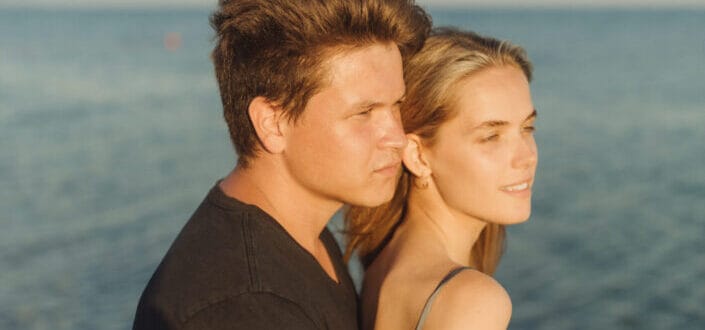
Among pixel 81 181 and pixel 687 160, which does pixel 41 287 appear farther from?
pixel 687 160

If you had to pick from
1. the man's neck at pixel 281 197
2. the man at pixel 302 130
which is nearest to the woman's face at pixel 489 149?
the man at pixel 302 130

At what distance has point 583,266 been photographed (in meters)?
11.1

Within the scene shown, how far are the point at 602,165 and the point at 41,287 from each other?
10.5 meters

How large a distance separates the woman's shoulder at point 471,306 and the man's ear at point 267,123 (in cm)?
83

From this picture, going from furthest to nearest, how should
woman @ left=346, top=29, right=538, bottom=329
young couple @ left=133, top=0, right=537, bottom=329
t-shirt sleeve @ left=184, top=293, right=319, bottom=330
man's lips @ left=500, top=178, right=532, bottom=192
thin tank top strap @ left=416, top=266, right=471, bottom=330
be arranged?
man's lips @ left=500, top=178, right=532, bottom=192 → woman @ left=346, top=29, right=538, bottom=329 → thin tank top strap @ left=416, top=266, right=471, bottom=330 → young couple @ left=133, top=0, right=537, bottom=329 → t-shirt sleeve @ left=184, top=293, right=319, bottom=330

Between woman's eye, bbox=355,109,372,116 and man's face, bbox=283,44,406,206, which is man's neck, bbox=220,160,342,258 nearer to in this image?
man's face, bbox=283,44,406,206

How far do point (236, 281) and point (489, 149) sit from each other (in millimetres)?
1327

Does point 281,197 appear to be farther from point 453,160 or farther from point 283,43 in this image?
point 453,160

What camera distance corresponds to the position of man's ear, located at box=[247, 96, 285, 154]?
11.1 ft

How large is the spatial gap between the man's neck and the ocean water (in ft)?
18.6

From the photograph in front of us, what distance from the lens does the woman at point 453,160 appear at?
3.62 metres

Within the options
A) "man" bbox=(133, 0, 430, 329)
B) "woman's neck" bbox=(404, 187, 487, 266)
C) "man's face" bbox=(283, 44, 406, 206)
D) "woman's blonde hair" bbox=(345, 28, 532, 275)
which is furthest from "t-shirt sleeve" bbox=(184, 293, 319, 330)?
"woman's blonde hair" bbox=(345, 28, 532, 275)

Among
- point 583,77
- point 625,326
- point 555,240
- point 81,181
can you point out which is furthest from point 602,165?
point 583,77

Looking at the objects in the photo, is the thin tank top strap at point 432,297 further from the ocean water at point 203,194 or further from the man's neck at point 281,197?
the ocean water at point 203,194
